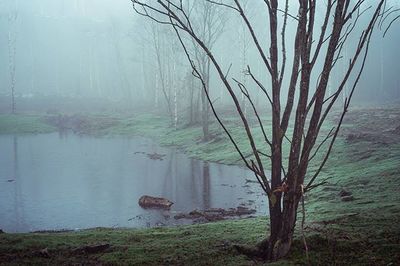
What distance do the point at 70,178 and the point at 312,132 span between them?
1581 centimetres

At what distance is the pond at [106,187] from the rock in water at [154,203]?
8.8 inches

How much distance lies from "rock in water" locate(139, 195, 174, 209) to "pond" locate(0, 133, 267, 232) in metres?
0.22

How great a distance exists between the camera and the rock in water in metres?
13.1

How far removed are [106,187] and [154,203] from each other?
3.70m

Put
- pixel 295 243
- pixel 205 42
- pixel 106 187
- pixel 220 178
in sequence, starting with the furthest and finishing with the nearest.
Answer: pixel 205 42
pixel 220 178
pixel 106 187
pixel 295 243

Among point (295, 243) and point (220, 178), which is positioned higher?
point (295, 243)

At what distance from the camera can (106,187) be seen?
52.7ft

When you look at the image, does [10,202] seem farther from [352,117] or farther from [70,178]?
[352,117]

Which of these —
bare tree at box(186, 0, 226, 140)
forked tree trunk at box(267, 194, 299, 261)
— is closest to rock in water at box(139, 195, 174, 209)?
forked tree trunk at box(267, 194, 299, 261)

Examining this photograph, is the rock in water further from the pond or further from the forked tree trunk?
the forked tree trunk

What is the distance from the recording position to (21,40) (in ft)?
297

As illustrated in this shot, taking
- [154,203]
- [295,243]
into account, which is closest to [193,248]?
[295,243]

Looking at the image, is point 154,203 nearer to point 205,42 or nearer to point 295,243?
point 295,243

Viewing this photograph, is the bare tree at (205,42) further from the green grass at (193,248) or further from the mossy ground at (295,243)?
the green grass at (193,248)
